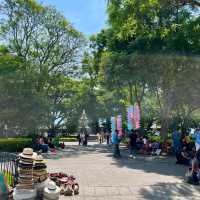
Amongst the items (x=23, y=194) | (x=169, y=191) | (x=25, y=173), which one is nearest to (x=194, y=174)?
(x=169, y=191)

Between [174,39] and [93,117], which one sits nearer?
[174,39]

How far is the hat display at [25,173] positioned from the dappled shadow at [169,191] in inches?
116

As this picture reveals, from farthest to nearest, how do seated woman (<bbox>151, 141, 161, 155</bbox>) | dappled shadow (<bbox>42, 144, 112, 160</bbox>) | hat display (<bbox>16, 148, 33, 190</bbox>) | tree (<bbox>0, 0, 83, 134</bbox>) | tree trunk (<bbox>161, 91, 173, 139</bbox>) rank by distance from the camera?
tree (<bbox>0, 0, 83, 134</bbox>) → tree trunk (<bbox>161, 91, 173, 139</bbox>) → seated woman (<bbox>151, 141, 161, 155</bbox>) → dappled shadow (<bbox>42, 144, 112, 160</bbox>) → hat display (<bbox>16, 148, 33, 190</bbox>)

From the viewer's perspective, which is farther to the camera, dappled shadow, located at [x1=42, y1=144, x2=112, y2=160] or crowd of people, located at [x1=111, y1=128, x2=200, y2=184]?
dappled shadow, located at [x1=42, y1=144, x2=112, y2=160]

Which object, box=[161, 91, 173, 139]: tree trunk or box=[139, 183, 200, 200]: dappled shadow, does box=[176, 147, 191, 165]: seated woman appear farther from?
box=[161, 91, 173, 139]: tree trunk

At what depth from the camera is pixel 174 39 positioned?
21406 millimetres

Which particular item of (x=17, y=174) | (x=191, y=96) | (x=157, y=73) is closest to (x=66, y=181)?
(x=17, y=174)

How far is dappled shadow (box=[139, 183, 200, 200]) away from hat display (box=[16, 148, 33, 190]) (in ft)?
9.64

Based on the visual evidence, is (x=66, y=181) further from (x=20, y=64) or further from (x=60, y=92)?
(x=60, y=92)

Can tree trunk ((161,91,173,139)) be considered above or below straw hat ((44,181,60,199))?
above

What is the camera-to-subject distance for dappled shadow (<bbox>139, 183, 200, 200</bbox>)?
10627 mm

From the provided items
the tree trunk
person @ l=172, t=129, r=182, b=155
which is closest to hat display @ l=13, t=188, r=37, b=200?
person @ l=172, t=129, r=182, b=155

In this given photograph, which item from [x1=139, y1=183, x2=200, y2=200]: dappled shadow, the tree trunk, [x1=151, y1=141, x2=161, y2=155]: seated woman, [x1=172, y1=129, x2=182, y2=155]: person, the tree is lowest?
[x1=139, y1=183, x2=200, y2=200]: dappled shadow

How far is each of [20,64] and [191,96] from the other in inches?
586
